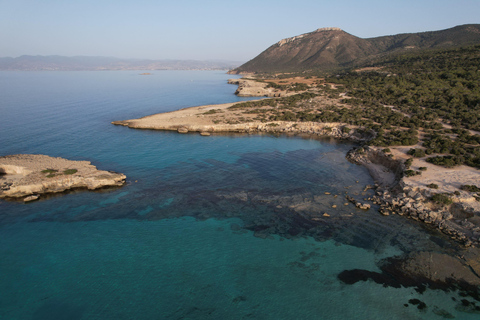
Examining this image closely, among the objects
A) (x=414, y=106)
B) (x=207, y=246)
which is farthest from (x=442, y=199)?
(x=414, y=106)

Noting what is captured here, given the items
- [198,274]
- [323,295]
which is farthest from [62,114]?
[323,295]

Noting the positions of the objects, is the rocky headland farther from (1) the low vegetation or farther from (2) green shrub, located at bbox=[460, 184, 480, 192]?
(1) the low vegetation

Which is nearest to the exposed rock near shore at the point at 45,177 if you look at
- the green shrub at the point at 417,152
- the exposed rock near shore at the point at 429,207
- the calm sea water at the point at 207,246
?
the calm sea water at the point at 207,246

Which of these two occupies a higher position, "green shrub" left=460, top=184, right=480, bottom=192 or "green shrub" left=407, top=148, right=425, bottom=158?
"green shrub" left=407, top=148, right=425, bottom=158

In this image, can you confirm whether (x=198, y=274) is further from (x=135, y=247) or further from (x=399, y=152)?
(x=399, y=152)

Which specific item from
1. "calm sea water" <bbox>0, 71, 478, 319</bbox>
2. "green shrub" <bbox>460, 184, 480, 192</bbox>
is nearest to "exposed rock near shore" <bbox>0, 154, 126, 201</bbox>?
"calm sea water" <bbox>0, 71, 478, 319</bbox>

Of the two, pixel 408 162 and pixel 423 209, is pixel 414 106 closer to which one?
pixel 408 162
